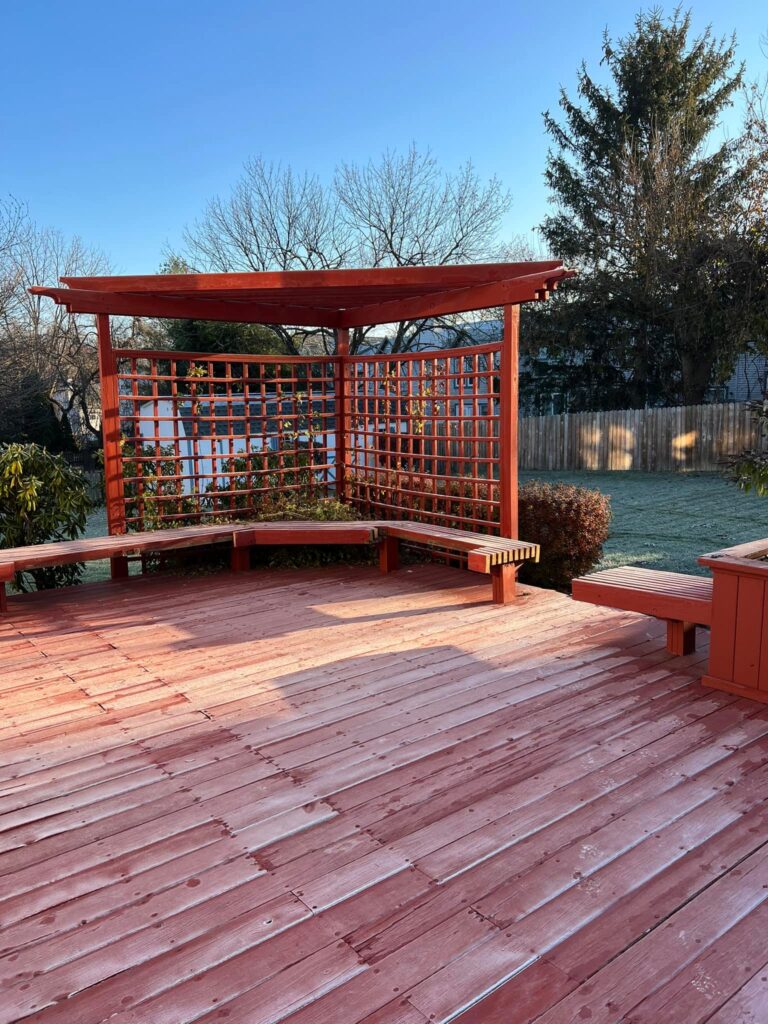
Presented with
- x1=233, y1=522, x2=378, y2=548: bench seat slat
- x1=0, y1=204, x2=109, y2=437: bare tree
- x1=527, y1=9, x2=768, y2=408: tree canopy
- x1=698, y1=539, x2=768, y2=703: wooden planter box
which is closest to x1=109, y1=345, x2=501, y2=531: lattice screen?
x1=233, y1=522, x2=378, y2=548: bench seat slat

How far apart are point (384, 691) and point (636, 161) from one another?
1768 centimetres

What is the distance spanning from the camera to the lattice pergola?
475 cm

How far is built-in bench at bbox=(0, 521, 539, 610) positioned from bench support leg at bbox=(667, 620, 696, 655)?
3.79ft

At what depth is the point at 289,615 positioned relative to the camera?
14.5 feet


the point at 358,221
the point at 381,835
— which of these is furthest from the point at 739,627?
the point at 358,221

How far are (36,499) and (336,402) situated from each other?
8.82 feet

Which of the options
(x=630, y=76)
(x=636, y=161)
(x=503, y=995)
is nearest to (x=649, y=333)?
(x=636, y=161)

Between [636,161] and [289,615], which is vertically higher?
[636,161]

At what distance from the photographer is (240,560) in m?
5.73

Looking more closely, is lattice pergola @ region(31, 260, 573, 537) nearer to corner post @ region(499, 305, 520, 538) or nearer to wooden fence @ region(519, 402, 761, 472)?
corner post @ region(499, 305, 520, 538)

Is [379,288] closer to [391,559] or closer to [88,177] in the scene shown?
[391,559]

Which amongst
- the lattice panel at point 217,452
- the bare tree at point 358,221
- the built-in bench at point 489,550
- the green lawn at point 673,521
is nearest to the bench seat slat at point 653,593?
the built-in bench at point 489,550

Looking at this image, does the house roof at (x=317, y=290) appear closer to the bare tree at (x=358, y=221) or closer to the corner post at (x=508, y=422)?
the corner post at (x=508, y=422)

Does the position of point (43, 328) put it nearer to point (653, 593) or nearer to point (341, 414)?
point (341, 414)
